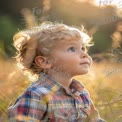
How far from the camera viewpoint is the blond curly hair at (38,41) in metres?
2.18

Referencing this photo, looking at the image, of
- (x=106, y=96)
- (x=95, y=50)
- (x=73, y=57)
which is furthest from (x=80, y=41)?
(x=95, y=50)

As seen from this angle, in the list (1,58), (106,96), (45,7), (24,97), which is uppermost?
(45,7)

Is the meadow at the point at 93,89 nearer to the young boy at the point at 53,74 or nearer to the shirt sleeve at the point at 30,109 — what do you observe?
the young boy at the point at 53,74

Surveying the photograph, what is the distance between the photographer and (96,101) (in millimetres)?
2641

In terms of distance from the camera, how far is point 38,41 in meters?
2.20

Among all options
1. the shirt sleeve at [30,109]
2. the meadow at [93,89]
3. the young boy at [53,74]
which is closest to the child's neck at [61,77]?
the young boy at [53,74]

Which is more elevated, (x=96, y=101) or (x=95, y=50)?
(x=95, y=50)

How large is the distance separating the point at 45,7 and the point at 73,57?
59 centimetres

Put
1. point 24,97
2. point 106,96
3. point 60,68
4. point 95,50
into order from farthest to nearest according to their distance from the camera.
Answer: point 95,50
point 106,96
point 60,68
point 24,97

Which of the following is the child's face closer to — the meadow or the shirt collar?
the shirt collar

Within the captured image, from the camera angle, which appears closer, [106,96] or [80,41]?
[80,41]

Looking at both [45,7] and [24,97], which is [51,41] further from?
[45,7]

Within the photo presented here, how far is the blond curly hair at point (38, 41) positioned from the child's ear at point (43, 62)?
17 millimetres

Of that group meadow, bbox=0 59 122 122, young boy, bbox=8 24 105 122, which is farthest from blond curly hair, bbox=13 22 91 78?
meadow, bbox=0 59 122 122
